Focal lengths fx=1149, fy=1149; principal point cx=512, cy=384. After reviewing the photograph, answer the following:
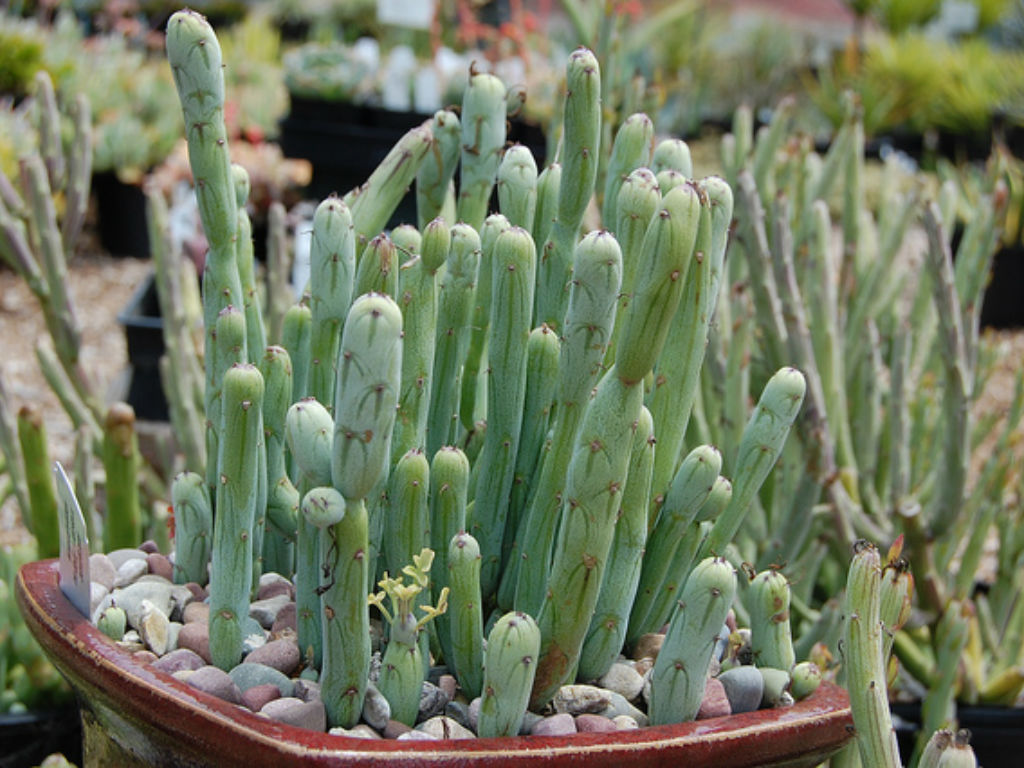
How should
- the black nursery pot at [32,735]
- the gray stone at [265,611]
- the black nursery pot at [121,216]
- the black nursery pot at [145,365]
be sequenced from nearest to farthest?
the gray stone at [265,611], the black nursery pot at [32,735], the black nursery pot at [145,365], the black nursery pot at [121,216]

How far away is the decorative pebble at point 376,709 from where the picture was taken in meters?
0.82

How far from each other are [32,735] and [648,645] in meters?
0.93

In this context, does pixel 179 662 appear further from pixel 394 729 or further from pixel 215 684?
pixel 394 729

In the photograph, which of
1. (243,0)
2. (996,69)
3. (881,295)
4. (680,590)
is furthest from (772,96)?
(680,590)

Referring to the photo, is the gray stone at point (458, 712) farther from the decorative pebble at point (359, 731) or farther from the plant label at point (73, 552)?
the plant label at point (73, 552)

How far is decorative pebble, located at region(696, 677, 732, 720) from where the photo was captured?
0.86 m

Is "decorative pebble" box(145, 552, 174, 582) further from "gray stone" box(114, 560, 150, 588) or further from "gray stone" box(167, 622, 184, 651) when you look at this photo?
"gray stone" box(167, 622, 184, 651)

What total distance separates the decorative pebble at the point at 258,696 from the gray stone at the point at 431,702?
11 centimetres

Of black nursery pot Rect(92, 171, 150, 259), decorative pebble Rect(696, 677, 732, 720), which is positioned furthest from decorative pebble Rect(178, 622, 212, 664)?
black nursery pot Rect(92, 171, 150, 259)

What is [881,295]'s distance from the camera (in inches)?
78.4

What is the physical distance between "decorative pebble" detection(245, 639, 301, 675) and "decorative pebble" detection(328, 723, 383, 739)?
87mm

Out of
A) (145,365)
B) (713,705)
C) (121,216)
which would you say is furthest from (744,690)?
(121,216)

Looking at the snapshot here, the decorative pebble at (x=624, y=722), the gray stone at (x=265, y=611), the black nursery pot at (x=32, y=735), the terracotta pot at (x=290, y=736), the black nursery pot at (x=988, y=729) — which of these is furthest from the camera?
the black nursery pot at (x=988, y=729)

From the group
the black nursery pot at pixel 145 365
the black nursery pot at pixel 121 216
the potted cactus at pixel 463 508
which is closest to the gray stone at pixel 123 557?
the potted cactus at pixel 463 508
